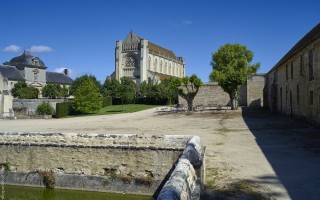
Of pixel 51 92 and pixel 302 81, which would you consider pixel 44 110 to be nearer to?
pixel 302 81

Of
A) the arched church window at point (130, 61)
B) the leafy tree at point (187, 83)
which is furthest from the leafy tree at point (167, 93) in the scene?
the arched church window at point (130, 61)

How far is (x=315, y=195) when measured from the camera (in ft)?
20.3

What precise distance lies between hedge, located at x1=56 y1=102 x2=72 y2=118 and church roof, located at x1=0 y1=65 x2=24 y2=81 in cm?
2683

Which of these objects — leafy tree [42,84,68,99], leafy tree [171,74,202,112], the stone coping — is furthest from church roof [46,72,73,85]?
the stone coping

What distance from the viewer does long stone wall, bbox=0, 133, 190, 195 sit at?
1008 centimetres

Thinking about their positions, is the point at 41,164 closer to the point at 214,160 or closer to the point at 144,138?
the point at 144,138

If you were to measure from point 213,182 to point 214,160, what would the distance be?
6.74 feet

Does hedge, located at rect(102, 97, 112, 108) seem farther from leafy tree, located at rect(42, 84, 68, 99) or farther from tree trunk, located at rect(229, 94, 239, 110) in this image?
tree trunk, located at rect(229, 94, 239, 110)

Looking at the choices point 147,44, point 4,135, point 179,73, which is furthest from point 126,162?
point 179,73

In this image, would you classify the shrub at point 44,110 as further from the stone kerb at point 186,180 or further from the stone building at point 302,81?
the stone kerb at point 186,180

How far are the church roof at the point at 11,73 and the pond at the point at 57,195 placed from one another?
5114 centimetres

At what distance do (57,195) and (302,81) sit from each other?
1549 centimetres

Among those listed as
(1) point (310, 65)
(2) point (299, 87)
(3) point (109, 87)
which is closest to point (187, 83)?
(2) point (299, 87)

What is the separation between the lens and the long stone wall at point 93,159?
10078mm
